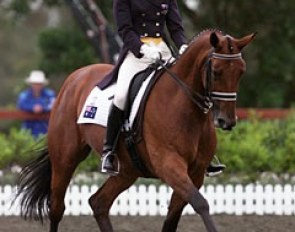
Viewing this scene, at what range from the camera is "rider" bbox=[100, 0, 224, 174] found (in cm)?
774

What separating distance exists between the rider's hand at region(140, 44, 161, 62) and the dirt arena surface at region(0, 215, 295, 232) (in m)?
2.69

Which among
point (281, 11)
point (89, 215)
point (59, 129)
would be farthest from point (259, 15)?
point (59, 129)

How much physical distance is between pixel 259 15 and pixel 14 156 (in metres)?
8.02

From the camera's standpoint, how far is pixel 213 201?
11.0m

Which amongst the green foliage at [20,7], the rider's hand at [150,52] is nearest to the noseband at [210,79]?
the rider's hand at [150,52]

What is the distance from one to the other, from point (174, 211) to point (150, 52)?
131 cm

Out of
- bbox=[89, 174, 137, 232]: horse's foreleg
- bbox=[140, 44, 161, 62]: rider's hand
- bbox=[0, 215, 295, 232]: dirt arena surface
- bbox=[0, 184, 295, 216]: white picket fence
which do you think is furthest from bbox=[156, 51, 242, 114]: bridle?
bbox=[0, 184, 295, 216]: white picket fence

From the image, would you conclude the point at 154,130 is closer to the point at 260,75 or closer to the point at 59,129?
the point at 59,129

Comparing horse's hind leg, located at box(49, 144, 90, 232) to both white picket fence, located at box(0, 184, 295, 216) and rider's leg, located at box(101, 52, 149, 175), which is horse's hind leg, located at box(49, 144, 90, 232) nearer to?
rider's leg, located at box(101, 52, 149, 175)

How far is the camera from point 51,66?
64.6 feet

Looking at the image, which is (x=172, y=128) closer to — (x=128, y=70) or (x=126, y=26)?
(x=128, y=70)

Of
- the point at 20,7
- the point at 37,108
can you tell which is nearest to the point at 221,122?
the point at 37,108

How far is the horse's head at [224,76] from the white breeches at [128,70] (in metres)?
1.03

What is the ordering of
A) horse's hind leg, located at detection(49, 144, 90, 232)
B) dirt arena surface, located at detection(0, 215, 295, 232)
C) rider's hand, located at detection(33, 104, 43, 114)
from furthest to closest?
1. rider's hand, located at detection(33, 104, 43, 114)
2. dirt arena surface, located at detection(0, 215, 295, 232)
3. horse's hind leg, located at detection(49, 144, 90, 232)
